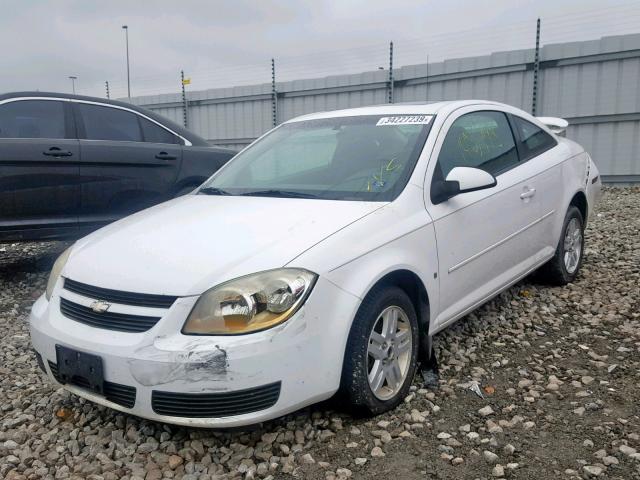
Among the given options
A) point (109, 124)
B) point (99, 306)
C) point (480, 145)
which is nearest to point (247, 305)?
point (99, 306)

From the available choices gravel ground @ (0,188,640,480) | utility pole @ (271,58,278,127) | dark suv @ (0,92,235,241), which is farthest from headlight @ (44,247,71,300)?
utility pole @ (271,58,278,127)

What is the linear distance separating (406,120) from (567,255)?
2.14 m

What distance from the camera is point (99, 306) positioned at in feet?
7.64

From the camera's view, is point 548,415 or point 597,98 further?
point 597,98

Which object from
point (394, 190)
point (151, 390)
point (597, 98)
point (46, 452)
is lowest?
point (46, 452)

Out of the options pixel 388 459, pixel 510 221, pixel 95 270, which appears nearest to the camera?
pixel 388 459

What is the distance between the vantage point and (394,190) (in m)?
2.85

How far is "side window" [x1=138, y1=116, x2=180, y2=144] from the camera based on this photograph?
5.44 metres

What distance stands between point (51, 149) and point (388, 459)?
388 centimetres

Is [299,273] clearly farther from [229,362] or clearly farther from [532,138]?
[532,138]

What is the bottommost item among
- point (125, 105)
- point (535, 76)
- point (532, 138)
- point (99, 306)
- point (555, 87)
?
point (99, 306)

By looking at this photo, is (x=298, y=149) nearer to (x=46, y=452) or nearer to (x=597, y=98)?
(x=46, y=452)

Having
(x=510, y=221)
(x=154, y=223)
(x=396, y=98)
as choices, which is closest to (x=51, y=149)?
(x=154, y=223)

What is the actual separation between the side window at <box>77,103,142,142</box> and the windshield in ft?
6.34
